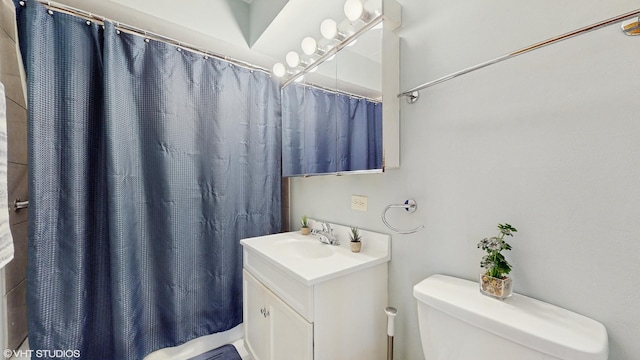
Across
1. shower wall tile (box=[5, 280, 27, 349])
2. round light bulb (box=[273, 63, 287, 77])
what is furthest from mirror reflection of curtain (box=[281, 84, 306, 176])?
shower wall tile (box=[5, 280, 27, 349])

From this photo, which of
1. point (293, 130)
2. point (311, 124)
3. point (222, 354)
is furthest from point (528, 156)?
point (222, 354)

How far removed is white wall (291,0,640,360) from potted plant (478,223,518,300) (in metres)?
0.07

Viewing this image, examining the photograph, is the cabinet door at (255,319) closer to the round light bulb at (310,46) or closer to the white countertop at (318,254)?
the white countertop at (318,254)

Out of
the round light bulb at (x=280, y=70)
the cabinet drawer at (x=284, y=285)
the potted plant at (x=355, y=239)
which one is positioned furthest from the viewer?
A: the round light bulb at (x=280, y=70)

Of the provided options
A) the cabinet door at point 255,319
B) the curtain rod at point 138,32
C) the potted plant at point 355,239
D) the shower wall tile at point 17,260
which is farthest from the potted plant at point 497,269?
the shower wall tile at point 17,260

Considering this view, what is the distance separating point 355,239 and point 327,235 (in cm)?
26

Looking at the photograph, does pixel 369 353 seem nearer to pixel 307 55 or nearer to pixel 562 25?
pixel 562 25

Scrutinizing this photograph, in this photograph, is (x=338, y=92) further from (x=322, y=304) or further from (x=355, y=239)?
(x=322, y=304)

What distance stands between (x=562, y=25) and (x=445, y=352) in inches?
41.0

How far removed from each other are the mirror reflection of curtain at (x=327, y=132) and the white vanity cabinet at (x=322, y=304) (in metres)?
0.45

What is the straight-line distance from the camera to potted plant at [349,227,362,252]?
1.20 m

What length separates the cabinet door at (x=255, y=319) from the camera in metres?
1.24

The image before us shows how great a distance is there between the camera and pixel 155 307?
142cm

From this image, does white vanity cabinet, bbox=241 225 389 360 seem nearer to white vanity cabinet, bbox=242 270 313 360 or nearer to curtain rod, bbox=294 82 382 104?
white vanity cabinet, bbox=242 270 313 360
